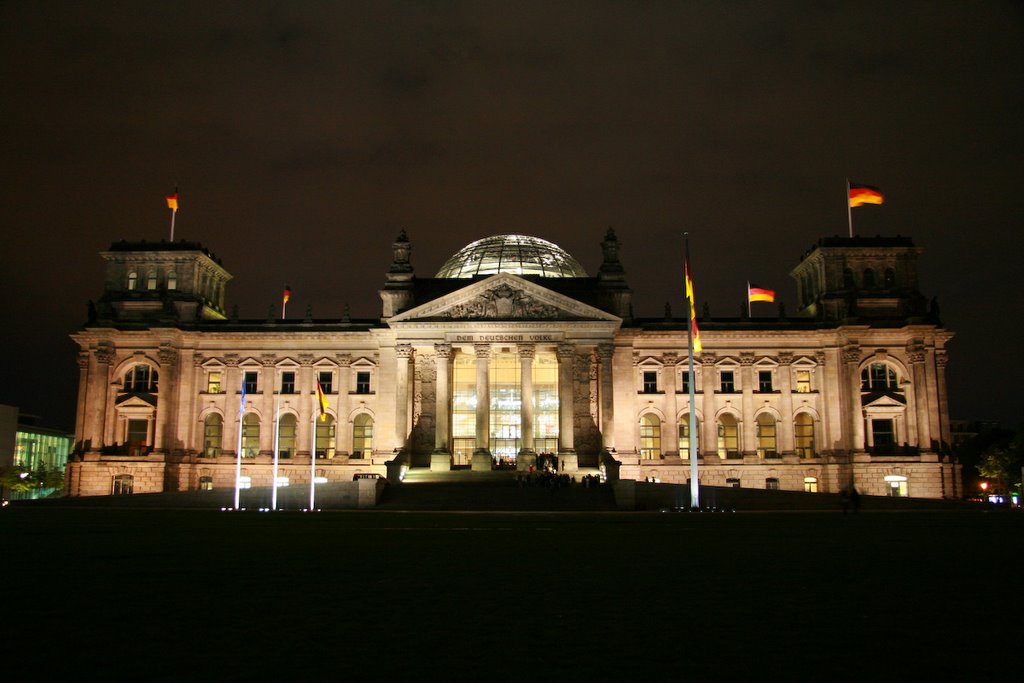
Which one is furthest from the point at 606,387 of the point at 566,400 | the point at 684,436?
the point at 684,436

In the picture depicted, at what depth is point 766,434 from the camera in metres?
86.8

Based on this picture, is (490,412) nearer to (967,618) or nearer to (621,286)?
(621,286)

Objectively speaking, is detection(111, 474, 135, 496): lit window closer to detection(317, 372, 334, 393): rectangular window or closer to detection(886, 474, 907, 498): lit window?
detection(317, 372, 334, 393): rectangular window

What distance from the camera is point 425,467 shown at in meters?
76.8

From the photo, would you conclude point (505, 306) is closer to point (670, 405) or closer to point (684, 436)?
point (670, 405)

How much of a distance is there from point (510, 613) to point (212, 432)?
81.2 meters

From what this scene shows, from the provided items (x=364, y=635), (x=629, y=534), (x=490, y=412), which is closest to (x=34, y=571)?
(x=364, y=635)

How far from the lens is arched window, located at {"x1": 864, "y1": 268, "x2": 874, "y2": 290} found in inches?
3452

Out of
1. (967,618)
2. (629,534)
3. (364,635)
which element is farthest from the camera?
(629,534)

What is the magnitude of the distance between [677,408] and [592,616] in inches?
2987

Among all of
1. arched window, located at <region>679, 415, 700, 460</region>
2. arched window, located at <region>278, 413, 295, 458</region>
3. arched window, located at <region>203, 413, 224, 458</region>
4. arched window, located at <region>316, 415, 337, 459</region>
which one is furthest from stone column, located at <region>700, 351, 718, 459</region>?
arched window, located at <region>203, 413, 224, 458</region>

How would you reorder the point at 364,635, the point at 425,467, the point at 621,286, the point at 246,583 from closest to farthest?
the point at 364,635 → the point at 246,583 → the point at 425,467 → the point at 621,286

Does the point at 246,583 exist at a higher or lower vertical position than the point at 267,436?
lower

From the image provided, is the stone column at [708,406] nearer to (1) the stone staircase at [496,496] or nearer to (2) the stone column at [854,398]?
(2) the stone column at [854,398]
